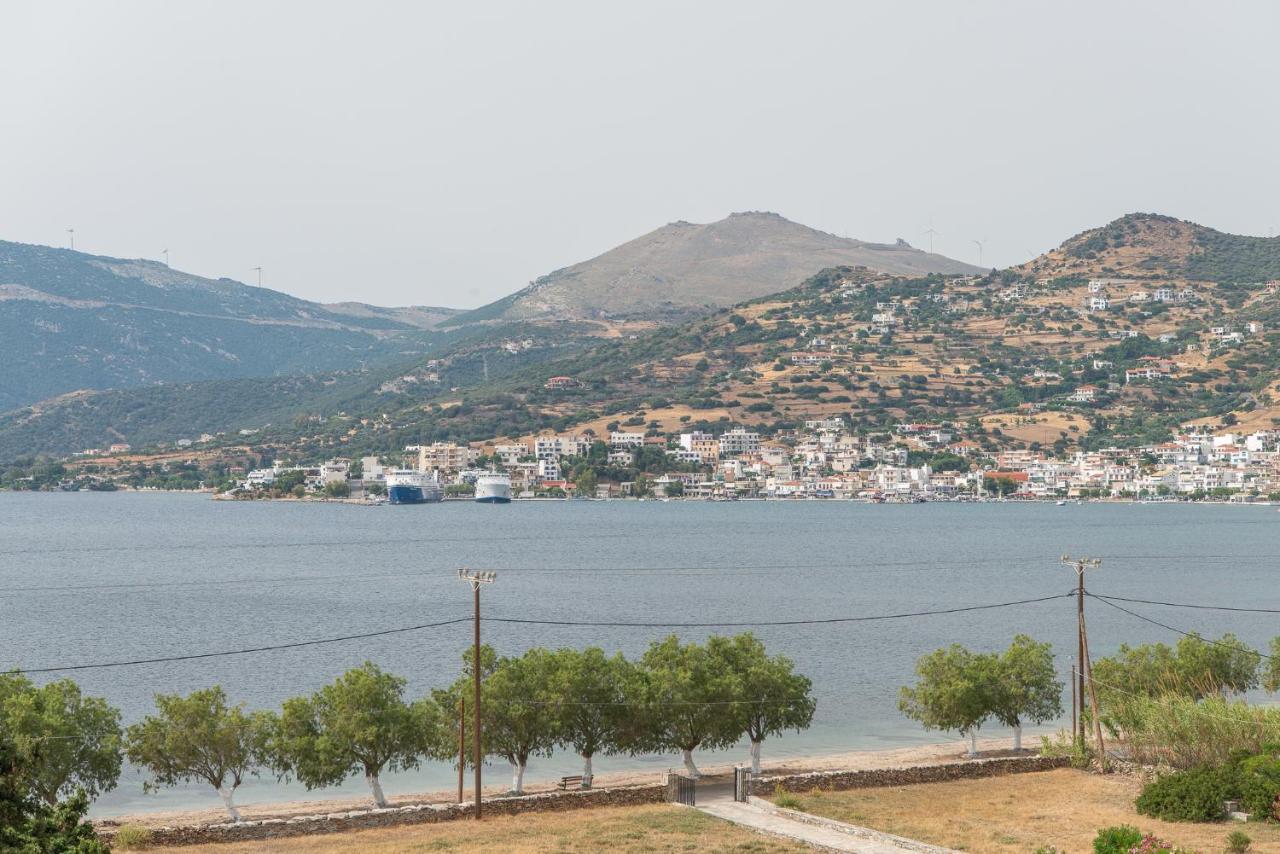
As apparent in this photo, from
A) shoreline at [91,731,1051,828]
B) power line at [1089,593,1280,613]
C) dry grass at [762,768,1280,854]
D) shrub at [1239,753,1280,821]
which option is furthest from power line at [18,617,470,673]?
shrub at [1239,753,1280,821]

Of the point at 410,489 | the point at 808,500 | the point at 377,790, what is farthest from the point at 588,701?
Answer: the point at 808,500

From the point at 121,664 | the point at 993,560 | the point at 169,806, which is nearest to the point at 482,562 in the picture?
the point at 993,560

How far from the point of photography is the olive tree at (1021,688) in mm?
38062

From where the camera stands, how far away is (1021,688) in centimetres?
3803

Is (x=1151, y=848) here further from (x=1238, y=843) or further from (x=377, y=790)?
(x=377, y=790)

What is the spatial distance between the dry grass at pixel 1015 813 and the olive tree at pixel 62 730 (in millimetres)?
15049

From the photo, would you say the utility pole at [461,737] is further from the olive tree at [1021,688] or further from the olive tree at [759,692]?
the olive tree at [1021,688]

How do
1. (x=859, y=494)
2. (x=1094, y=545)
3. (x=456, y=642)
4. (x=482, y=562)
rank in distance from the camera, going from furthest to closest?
(x=859, y=494), (x=1094, y=545), (x=482, y=562), (x=456, y=642)

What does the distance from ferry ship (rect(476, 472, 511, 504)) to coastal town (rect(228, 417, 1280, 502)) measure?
534cm

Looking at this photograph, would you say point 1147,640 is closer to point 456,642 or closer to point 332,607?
point 456,642

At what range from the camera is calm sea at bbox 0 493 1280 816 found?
170ft

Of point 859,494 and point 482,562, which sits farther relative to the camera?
point 859,494

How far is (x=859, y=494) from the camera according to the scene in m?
190

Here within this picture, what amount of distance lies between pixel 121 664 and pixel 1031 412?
16323 centimetres
